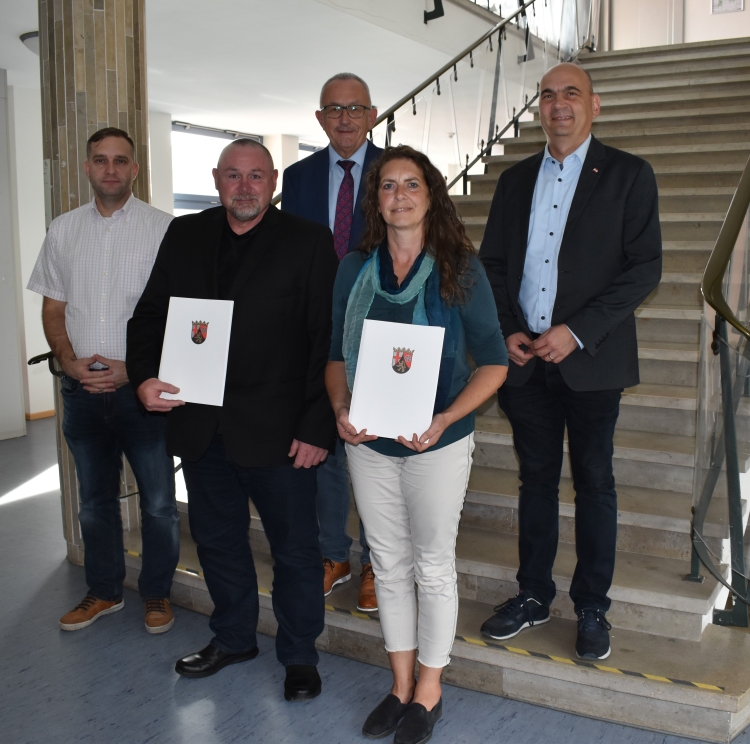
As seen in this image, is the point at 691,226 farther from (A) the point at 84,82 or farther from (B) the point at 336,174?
(A) the point at 84,82

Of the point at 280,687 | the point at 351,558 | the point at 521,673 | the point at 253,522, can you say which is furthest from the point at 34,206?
the point at 521,673

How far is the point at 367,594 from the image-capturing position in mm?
2814

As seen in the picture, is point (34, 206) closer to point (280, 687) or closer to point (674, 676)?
point (280, 687)

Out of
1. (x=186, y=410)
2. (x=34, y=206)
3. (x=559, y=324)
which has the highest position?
(x=34, y=206)

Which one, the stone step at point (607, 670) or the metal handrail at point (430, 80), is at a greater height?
the metal handrail at point (430, 80)

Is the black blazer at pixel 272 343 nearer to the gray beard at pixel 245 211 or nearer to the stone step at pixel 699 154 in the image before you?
the gray beard at pixel 245 211

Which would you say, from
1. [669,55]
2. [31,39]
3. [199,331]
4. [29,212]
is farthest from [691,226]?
[29,212]

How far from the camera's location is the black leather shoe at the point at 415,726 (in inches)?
87.0

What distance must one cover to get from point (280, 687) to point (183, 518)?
56.8 inches

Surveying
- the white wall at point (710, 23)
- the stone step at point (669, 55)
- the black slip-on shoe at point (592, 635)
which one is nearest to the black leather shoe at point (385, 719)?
the black slip-on shoe at point (592, 635)

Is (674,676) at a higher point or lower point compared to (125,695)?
higher

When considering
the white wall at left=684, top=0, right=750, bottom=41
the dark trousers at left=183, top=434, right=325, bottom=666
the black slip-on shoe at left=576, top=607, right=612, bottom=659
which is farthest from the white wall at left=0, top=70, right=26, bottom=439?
the white wall at left=684, top=0, right=750, bottom=41

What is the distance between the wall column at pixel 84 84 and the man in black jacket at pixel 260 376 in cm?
131

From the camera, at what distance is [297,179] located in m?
2.87
